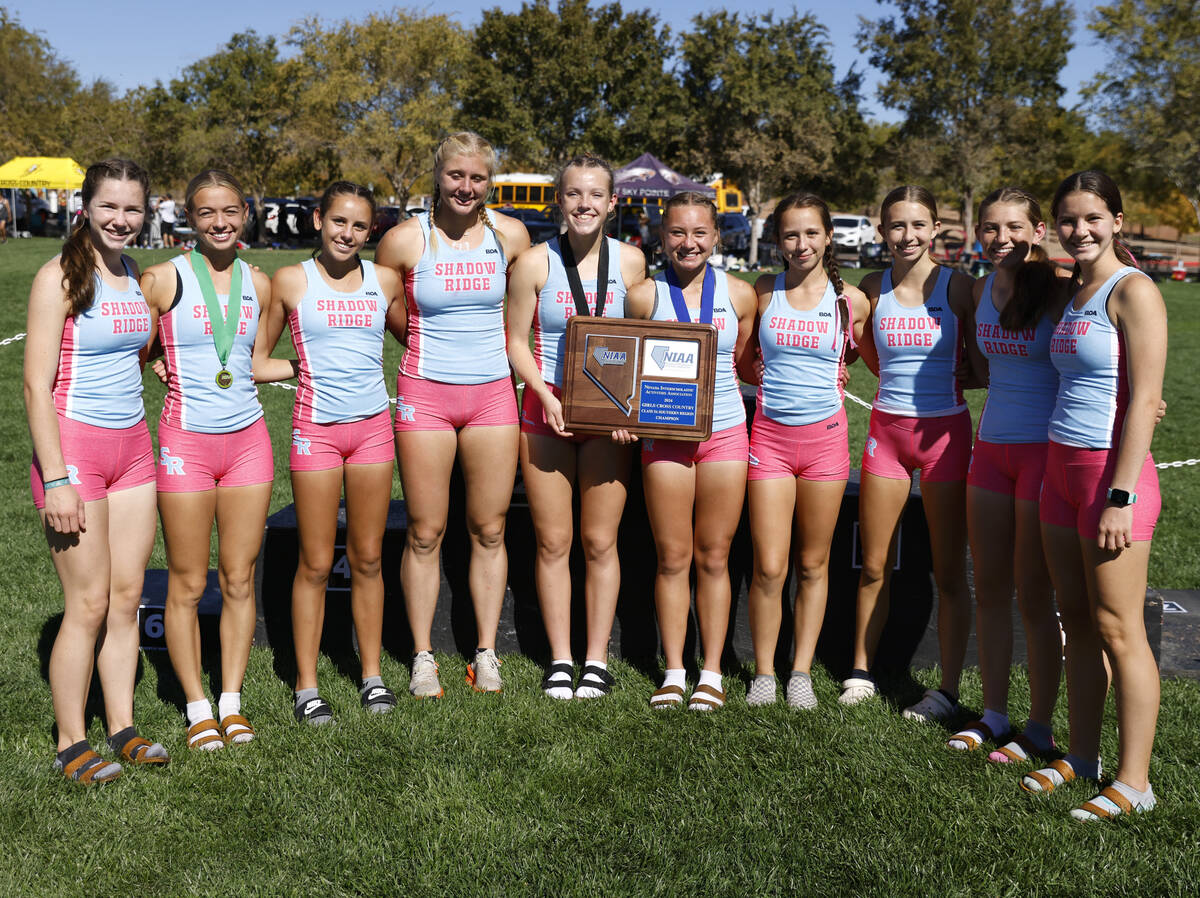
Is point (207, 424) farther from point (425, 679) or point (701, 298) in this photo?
point (701, 298)

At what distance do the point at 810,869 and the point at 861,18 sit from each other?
49267 millimetres

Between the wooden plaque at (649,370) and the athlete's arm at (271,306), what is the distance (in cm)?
115

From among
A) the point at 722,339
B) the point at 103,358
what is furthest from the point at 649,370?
the point at 103,358

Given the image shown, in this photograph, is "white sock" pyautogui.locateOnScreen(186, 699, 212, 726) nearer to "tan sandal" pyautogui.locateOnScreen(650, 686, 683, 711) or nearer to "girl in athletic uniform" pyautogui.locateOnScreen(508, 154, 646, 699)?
"girl in athletic uniform" pyautogui.locateOnScreen(508, 154, 646, 699)

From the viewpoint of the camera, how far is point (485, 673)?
15.7 feet

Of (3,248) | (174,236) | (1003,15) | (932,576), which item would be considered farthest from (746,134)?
(932,576)

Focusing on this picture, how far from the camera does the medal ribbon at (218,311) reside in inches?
158

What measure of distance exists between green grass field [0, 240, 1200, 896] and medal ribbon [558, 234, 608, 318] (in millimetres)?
1751

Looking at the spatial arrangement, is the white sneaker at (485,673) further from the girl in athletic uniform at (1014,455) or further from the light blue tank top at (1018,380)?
the light blue tank top at (1018,380)

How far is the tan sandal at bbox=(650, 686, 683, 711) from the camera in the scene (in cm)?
460

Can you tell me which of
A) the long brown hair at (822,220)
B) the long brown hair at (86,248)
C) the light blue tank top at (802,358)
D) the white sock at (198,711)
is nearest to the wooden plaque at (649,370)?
the light blue tank top at (802,358)

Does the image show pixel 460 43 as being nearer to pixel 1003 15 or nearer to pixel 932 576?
pixel 1003 15

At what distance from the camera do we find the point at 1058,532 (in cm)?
367

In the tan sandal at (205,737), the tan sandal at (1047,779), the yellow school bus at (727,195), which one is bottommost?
the tan sandal at (1047,779)
